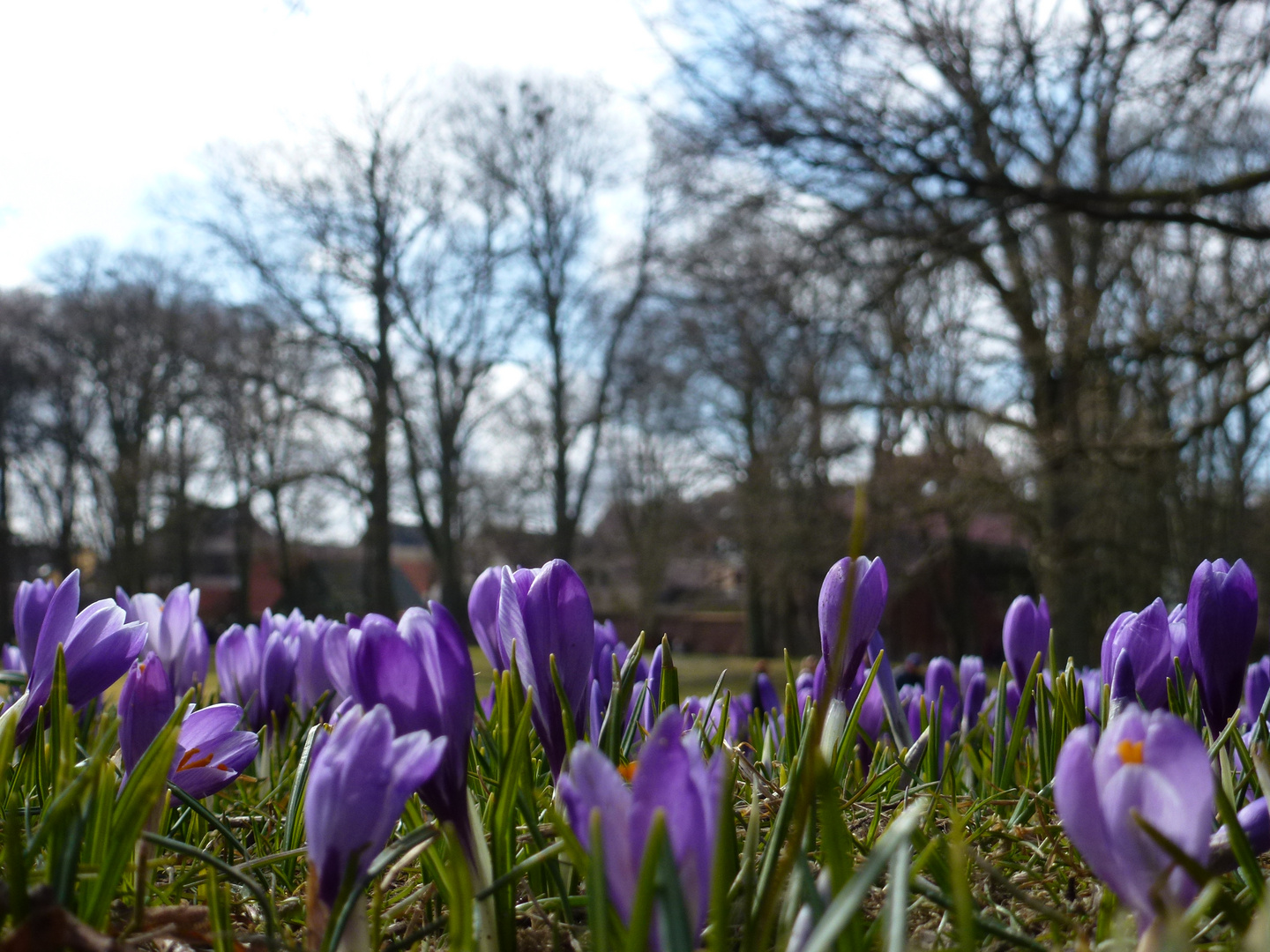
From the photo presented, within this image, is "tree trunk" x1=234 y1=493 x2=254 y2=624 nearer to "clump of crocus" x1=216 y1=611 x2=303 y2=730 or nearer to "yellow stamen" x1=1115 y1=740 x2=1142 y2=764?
"clump of crocus" x1=216 y1=611 x2=303 y2=730

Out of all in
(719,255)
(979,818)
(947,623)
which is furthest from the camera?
(947,623)

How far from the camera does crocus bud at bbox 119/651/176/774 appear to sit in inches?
37.2

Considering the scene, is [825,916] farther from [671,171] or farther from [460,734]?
[671,171]

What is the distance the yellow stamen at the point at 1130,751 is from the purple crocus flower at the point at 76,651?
0.92 m

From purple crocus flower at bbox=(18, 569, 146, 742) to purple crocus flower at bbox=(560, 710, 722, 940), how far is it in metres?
0.67

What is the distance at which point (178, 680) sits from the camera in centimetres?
151

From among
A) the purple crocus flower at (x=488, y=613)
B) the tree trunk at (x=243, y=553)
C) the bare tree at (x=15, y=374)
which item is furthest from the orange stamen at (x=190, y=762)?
the bare tree at (x=15, y=374)

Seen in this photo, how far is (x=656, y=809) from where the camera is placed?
544mm

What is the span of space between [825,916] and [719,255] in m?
10.4

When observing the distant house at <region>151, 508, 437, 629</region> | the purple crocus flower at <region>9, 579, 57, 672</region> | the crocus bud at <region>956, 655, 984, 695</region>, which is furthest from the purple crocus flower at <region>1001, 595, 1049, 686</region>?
the distant house at <region>151, 508, 437, 629</region>

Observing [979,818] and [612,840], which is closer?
[612,840]

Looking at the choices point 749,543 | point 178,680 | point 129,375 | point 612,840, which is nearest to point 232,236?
point 129,375

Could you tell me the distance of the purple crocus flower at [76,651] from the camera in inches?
39.3

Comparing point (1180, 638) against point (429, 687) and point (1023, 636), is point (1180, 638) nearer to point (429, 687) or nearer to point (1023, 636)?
point (1023, 636)
